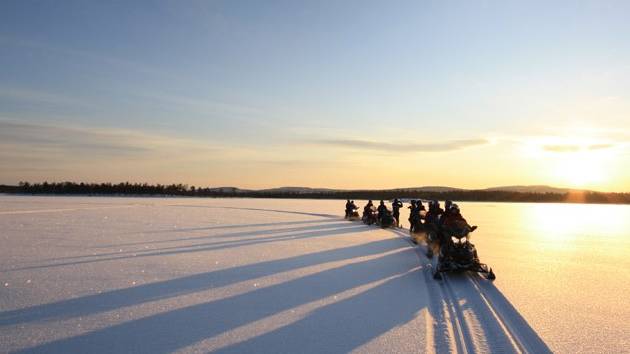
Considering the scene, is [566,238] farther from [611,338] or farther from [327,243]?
[611,338]

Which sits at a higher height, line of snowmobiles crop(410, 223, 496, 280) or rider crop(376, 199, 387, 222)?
rider crop(376, 199, 387, 222)

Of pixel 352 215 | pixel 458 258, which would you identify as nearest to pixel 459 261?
pixel 458 258

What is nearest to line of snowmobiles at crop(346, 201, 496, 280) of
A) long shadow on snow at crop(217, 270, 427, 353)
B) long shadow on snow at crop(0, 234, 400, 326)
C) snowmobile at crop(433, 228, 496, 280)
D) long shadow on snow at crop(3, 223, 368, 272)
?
snowmobile at crop(433, 228, 496, 280)

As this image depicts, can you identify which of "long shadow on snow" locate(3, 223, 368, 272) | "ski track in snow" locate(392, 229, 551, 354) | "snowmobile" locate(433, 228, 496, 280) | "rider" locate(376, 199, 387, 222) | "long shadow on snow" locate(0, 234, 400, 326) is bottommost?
"ski track in snow" locate(392, 229, 551, 354)

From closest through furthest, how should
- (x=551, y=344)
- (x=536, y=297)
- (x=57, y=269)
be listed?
(x=551, y=344) → (x=536, y=297) → (x=57, y=269)

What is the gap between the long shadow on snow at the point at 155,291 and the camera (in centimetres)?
542

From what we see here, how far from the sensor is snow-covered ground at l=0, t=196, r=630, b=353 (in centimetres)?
469

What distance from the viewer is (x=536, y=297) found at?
264 inches

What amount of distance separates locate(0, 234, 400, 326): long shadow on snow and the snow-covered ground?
0.07 ft

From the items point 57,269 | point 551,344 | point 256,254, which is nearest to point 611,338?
point 551,344

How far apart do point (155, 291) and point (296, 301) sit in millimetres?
2188

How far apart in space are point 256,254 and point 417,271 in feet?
12.8

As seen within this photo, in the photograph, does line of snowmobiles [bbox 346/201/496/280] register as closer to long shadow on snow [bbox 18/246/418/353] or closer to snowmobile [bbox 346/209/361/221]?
long shadow on snow [bbox 18/246/418/353]

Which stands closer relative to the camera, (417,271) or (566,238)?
(417,271)
